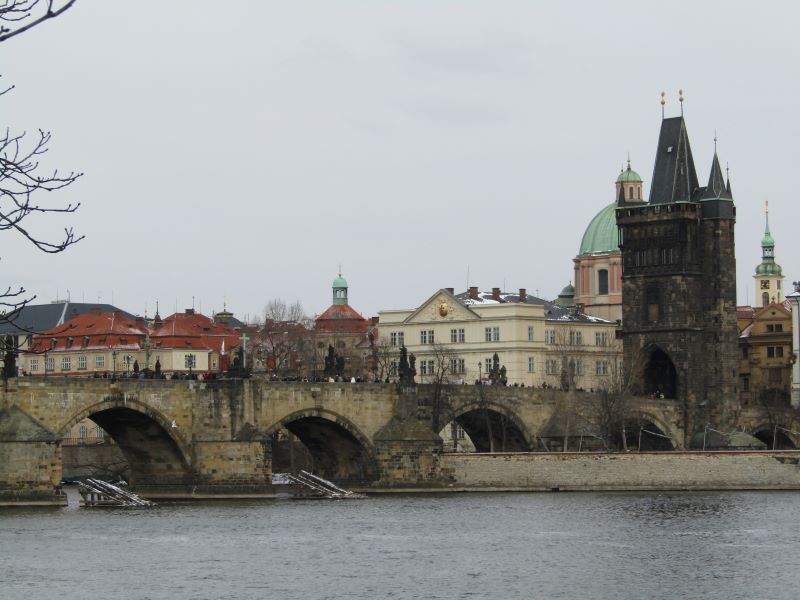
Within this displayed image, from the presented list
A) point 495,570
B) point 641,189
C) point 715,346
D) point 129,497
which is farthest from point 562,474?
point 641,189

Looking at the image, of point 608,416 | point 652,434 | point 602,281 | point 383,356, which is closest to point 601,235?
point 602,281

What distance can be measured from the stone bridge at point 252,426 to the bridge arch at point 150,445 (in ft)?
0.23

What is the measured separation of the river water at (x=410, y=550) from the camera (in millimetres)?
50250

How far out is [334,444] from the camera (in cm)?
10075

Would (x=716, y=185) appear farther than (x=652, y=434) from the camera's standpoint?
Yes

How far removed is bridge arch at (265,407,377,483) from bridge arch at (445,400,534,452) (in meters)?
7.03

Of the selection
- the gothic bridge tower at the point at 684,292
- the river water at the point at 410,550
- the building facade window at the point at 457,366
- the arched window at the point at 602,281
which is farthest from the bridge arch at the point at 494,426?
the arched window at the point at 602,281

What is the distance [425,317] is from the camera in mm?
141875

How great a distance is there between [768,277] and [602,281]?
38.4 metres

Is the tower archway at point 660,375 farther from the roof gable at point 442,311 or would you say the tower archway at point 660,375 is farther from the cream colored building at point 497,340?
the roof gable at point 442,311

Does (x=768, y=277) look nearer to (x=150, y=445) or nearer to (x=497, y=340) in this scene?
(x=497, y=340)

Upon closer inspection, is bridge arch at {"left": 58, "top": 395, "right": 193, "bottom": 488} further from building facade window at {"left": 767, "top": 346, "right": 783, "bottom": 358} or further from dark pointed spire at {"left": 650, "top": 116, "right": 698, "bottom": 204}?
building facade window at {"left": 767, "top": 346, "right": 783, "bottom": 358}

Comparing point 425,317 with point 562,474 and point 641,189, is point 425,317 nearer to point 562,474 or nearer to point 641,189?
point 641,189

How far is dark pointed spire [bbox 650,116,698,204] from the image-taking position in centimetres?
12300
